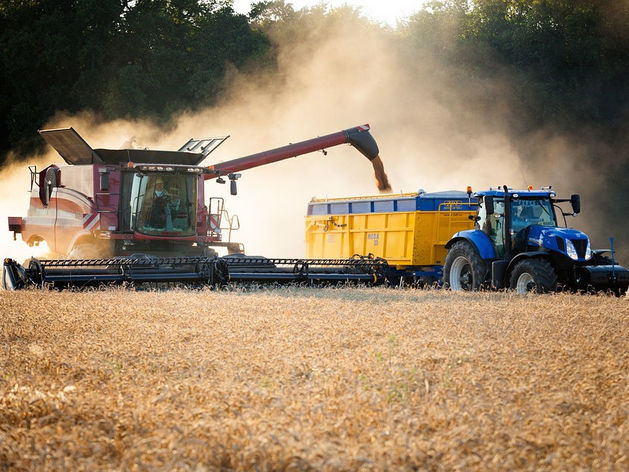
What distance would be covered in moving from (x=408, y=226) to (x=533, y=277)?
14.3 ft

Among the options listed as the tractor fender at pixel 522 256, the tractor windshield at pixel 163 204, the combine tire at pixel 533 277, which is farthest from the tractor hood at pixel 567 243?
the tractor windshield at pixel 163 204

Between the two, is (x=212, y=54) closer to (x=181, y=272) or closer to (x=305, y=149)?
(x=305, y=149)

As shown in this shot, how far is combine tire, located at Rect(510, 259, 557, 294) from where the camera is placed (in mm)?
12484

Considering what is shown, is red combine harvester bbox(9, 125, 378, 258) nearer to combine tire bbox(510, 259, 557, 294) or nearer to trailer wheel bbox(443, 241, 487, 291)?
trailer wheel bbox(443, 241, 487, 291)

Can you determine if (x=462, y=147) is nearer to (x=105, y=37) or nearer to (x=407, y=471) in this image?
(x=105, y=37)

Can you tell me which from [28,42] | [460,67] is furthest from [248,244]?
[28,42]

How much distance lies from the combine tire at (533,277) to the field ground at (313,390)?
2.25 m

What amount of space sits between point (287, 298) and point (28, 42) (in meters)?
26.1

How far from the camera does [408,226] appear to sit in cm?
1677

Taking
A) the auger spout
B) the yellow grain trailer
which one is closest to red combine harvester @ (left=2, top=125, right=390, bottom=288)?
the yellow grain trailer

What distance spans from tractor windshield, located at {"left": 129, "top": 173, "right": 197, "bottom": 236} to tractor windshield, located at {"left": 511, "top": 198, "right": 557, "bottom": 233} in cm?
578

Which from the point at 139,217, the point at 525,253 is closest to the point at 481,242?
the point at 525,253

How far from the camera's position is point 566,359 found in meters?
6.75

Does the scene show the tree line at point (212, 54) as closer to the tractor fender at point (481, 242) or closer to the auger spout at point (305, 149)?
the auger spout at point (305, 149)
